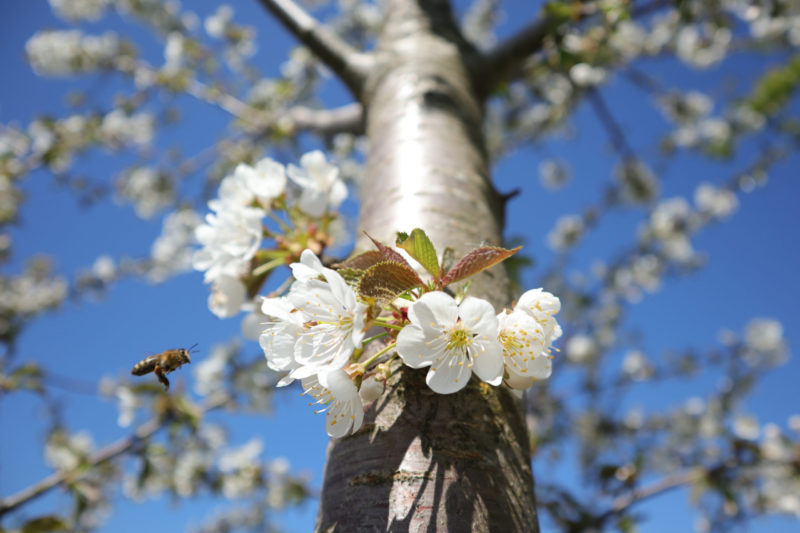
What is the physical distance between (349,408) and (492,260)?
34 centimetres

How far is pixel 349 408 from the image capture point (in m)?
0.80

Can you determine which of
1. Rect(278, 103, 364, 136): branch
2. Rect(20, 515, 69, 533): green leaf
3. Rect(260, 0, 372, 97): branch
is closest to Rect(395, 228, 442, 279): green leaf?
Rect(260, 0, 372, 97): branch

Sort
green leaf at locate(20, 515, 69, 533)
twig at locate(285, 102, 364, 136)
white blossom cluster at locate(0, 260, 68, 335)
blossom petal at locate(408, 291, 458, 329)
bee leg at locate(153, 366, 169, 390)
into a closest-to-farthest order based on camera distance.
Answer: blossom petal at locate(408, 291, 458, 329)
bee leg at locate(153, 366, 169, 390)
green leaf at locate(20, 515, 69, 533)
twig at locate(285, 102, 364, 136)
white blossom cluster at locate(0, 260, 68, 335)

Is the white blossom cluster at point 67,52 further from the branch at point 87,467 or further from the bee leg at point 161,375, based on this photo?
the bee leg at point 161,375

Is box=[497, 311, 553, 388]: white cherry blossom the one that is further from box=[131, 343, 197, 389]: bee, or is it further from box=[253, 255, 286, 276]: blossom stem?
box=[131, 343, 197, 389]: bee

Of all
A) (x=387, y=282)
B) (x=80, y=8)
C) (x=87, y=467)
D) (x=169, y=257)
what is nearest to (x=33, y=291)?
(x=169, y=257)

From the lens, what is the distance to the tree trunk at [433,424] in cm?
72

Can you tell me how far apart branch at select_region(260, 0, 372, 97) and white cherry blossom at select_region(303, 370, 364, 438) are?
1.48 meters

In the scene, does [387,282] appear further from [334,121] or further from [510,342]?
[334,121]

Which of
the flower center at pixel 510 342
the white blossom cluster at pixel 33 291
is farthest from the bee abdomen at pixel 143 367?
the white blossom cluster at pixel 33 291

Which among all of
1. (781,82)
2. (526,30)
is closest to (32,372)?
(526,30)

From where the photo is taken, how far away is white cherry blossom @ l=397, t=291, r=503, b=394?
700 millimetres

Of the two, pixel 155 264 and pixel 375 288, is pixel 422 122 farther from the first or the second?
pixel 155 264

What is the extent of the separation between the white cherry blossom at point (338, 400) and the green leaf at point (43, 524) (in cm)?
153
